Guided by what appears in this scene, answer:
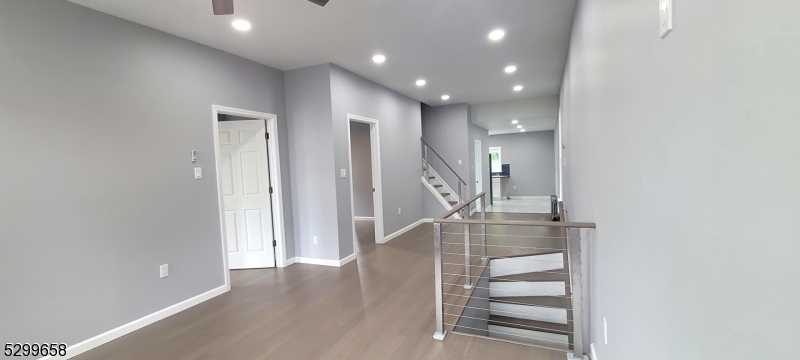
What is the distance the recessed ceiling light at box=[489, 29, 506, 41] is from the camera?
3490 millimetres

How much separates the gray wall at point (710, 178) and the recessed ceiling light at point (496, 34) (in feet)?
7.59

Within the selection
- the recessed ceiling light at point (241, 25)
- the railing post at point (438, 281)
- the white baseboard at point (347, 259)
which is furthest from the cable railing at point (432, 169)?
the railing post at point (438, 281)

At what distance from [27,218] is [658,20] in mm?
3614

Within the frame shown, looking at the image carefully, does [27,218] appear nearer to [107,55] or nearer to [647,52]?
[107,55]

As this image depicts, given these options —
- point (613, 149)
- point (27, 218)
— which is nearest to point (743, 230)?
point (613, 149)

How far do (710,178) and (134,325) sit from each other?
12.6ft

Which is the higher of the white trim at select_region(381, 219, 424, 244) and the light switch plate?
the light switch plate

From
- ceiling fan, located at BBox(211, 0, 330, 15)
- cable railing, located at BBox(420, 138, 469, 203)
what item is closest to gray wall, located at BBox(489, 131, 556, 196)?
cable railing, located at BBox(420, 138, 469, 203)

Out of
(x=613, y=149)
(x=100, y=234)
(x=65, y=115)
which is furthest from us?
(x=100, y=234)

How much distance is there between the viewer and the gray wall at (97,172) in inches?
88.9

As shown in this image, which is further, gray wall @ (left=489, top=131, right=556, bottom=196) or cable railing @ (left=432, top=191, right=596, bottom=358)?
gray wall @ (left=489, top=131, right=556, bottom=196)

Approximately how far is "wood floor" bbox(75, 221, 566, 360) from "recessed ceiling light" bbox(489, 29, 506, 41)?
110 inches

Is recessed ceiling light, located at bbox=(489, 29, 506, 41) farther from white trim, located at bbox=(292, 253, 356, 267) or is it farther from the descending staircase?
white trim, located at bbox=(292, 253, 356, 267)

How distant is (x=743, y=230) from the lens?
0.54m
